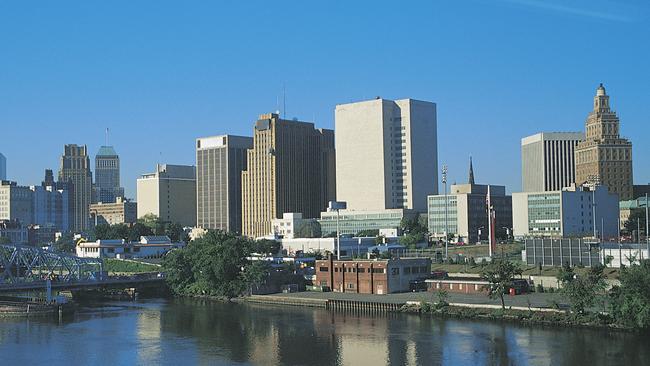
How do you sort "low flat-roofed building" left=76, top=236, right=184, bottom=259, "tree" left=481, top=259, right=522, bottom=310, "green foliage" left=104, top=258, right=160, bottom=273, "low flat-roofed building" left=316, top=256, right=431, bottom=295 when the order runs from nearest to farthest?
"tree" left=481, top=259, right=522, bottom=310, "low flat-roofed building" left=316, top=256, right=431, bottom=295, "green foliage" left=104, top=258, right=160, bottom=273, "low flat-roofed building" left=76, top=236, right=184, bottom=259

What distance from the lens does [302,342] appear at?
72.0m

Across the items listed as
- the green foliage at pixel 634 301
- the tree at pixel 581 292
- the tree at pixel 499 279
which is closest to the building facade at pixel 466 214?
the tree at pixel 499 279

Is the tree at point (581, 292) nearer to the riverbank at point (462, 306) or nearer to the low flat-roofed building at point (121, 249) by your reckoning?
the riverbank at point (462, 306)

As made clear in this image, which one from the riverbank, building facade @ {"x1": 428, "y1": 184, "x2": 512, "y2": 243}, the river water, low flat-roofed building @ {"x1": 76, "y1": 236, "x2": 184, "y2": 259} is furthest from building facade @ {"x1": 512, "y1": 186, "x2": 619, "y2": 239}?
the river water

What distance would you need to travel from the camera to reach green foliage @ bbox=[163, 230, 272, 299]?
10925cm

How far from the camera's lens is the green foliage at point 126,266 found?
152 metres

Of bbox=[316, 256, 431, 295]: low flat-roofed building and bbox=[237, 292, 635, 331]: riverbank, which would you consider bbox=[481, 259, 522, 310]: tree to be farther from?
bbox=[316, 256, 431, 295]: low flat-roofed building

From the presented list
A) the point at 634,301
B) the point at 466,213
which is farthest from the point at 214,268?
the point at 466,213

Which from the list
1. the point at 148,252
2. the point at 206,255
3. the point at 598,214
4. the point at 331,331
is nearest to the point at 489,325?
the point at 331,331

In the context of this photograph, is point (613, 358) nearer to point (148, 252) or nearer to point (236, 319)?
point (236, 319)

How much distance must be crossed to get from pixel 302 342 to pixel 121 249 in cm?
10734

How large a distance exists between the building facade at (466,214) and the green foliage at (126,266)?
5852 centimetres

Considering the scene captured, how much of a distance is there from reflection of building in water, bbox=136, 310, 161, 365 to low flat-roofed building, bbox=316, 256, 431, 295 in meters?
22.9

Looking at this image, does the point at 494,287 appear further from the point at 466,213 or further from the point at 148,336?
the point at 466,213
